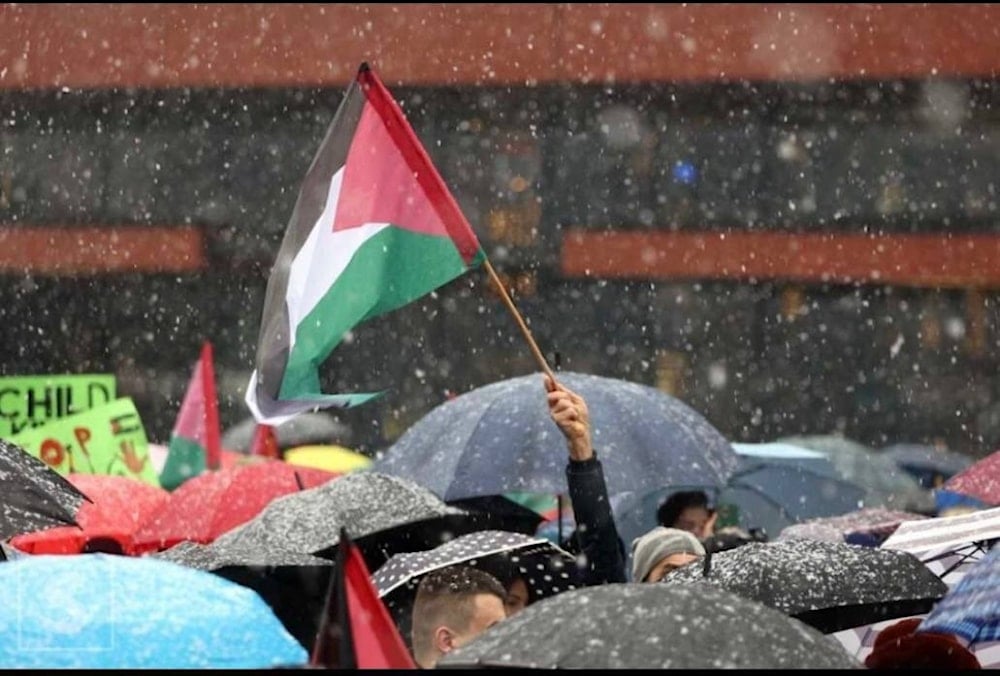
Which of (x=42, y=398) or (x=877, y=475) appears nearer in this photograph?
(x=42, y=398)

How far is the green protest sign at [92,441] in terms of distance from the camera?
10.0 metres

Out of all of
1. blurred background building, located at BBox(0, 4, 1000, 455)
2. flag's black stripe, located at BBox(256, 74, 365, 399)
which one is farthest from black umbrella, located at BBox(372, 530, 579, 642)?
blurred background building, located at BBox(0, 4, 1000, 455)

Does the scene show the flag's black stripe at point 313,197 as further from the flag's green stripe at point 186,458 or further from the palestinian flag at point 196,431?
the flag's green stripe at point 186,458

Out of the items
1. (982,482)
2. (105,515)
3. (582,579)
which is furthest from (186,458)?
(582,579)

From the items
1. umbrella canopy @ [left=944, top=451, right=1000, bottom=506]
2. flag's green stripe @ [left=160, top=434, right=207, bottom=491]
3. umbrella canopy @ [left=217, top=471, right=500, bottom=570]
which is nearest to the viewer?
umbrella canopy @ [left=217, top=471, right=500, bottom=570]

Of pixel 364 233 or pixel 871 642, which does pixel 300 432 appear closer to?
pixel 364 233

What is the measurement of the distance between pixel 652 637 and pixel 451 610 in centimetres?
133

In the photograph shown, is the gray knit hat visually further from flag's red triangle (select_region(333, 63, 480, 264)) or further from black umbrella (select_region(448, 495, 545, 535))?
black umbrella (select_region(448, 495, 545, 535))

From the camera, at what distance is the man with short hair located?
436 cm

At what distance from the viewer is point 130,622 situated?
3.60 m

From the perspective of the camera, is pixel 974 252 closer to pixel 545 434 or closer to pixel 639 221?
pixel 639 221

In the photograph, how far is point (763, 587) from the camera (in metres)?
4.70

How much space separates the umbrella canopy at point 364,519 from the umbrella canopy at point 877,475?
21.7 ft

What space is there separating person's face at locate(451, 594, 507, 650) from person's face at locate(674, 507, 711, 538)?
3290mm
